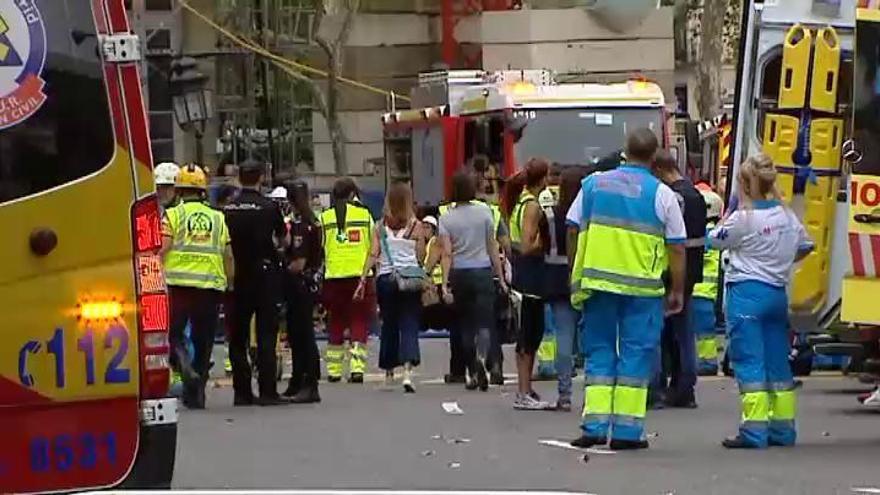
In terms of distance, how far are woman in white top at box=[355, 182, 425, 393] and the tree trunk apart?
22.8m

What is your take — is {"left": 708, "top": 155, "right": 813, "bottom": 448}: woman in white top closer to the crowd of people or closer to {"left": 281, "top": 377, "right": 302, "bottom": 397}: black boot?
the crowd of people

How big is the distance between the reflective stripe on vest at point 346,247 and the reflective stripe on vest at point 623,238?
18.9ft

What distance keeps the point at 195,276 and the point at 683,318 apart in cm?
342

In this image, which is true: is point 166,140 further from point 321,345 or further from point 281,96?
point 281,96

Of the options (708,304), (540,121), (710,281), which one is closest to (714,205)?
(710,281)

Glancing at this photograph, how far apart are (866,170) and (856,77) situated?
1.67 ft

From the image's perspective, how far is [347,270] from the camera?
17.4m

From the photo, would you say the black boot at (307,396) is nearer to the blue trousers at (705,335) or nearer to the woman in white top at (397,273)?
the woman in white top at (397,273)

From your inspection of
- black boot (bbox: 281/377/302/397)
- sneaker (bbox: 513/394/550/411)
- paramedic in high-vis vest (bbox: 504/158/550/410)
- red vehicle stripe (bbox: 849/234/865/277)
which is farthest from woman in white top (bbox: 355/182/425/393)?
red vehicle stripe (bbox: 849/234/865/277)

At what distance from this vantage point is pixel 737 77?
Result: 566 inches

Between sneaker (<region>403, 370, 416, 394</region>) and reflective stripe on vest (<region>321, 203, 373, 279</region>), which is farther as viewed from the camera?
reflective stripe on vest (<region>321, 203, 373, 279</region>)

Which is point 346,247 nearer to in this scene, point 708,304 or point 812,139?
point 708,304

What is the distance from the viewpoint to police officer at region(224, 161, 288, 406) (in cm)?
1525

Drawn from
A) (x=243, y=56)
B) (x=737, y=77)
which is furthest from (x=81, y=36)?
(x=243, y=56)
